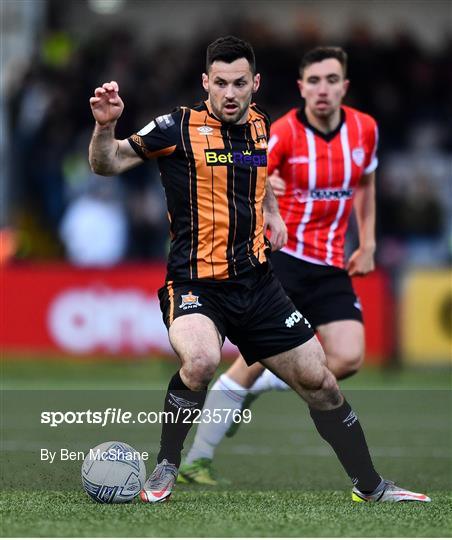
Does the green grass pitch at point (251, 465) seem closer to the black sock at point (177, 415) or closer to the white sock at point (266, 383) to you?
the black sock at point (177, 415)

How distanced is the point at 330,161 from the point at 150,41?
12.6 meters

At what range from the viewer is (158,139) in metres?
6.35

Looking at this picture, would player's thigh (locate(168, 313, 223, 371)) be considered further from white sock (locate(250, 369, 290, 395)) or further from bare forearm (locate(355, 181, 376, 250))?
bare forearm (locate(355, 181, 376, 250))

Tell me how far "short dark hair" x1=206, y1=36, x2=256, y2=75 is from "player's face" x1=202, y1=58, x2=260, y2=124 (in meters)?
0.02

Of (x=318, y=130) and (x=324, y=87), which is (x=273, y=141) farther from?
(x=324, y=87)

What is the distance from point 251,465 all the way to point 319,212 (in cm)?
176

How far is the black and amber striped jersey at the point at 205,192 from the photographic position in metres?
6.42

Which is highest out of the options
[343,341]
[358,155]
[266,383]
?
[358,155]

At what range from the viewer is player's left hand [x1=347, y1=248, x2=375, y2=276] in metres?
8.02

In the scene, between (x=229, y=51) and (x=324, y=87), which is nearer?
(x=229, y=51)

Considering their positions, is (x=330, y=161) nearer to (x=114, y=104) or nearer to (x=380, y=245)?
(x=114, y=104)

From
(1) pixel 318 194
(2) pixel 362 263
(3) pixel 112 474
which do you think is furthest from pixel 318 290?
(3) pixel 112 474

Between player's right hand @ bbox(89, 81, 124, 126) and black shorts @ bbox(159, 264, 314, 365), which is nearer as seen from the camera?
player's right hand @ bbox(89, 81, 124, 126)

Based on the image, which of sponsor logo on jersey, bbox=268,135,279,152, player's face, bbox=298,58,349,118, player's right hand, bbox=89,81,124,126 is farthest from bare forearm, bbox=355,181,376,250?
player's right hand, bbox=89,81,124,126
